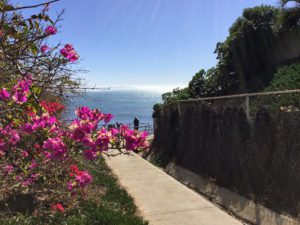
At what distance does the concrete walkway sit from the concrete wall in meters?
0.78

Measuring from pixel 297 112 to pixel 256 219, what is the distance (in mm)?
1927

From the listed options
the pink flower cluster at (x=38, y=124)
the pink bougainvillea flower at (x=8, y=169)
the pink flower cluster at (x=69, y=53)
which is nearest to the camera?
the pink flower cluster at (x=38, y=124)

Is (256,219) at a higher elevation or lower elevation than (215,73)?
lower

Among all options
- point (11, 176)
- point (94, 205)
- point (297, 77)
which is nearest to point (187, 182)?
point (94, 205)

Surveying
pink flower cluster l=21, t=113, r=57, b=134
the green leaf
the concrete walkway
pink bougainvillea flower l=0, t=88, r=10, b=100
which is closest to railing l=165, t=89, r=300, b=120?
the concrete walkway

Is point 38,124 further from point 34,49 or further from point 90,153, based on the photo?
point 34,49

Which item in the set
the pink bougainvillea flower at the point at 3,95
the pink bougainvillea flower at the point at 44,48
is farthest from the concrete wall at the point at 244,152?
the pink bougainvillea flower at the point at 3,95

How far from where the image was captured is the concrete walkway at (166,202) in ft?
20.9

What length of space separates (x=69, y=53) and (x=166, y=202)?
15.6 ft

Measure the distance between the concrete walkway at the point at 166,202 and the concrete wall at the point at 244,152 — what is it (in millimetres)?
781

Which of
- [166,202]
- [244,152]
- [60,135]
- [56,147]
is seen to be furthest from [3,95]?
[244,152]

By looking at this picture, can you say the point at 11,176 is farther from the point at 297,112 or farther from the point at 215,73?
the point at 215,73

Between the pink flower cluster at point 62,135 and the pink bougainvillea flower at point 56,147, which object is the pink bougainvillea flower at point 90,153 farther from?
the pink bougainvillea flower at point 56,147

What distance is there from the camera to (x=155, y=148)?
15781mm
